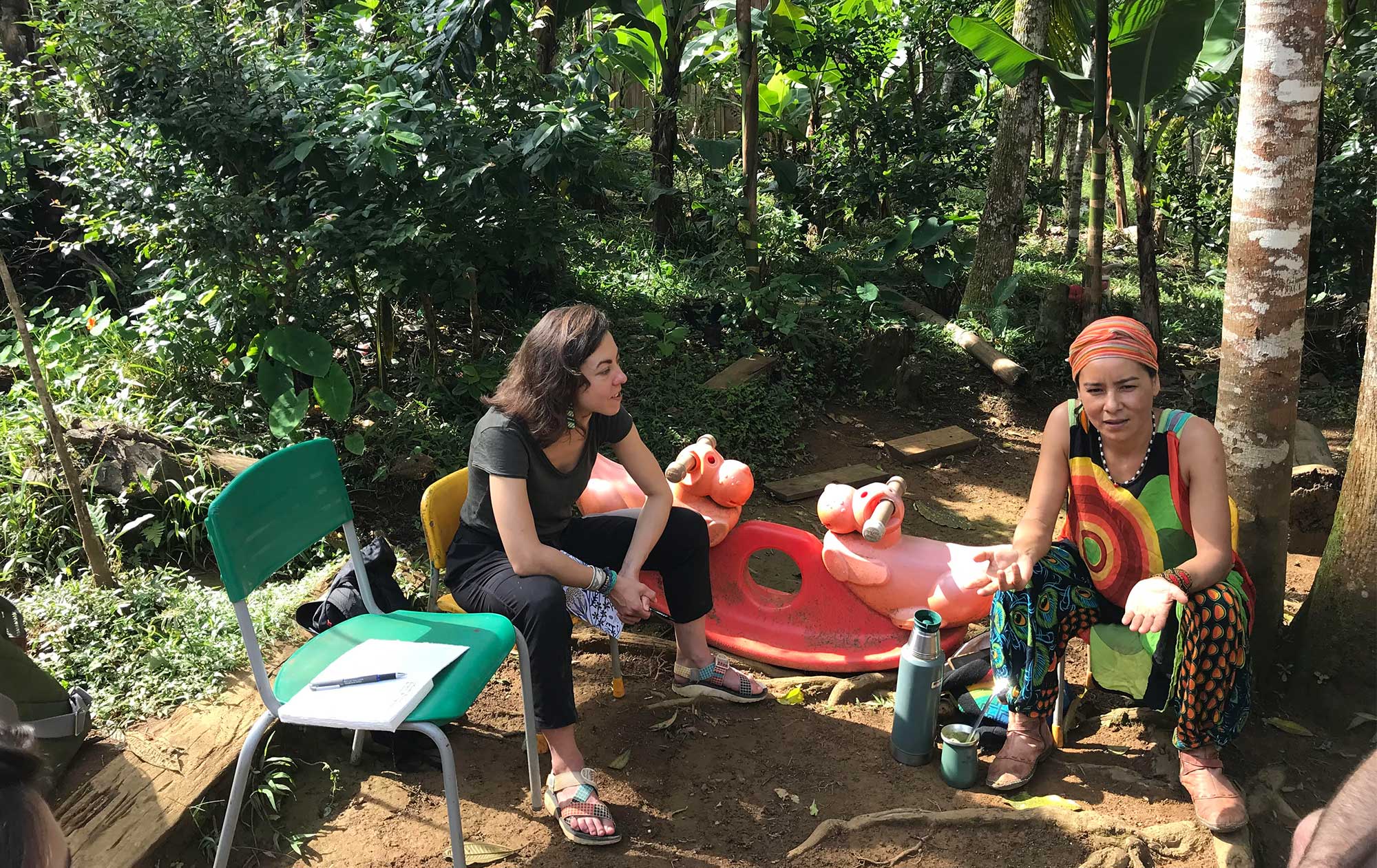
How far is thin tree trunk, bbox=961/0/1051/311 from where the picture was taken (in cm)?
646

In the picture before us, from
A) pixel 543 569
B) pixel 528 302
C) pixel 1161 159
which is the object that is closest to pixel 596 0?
pixel 528 302

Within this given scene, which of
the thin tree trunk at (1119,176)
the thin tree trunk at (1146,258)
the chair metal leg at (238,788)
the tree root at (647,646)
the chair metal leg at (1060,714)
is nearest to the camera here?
the chair metal leg at (238,788)

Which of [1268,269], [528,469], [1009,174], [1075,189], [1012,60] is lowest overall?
[528,469]

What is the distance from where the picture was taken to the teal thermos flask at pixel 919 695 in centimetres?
292

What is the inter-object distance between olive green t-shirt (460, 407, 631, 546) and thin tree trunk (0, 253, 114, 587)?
143 cm

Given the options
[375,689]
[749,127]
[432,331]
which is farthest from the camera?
[749,127]

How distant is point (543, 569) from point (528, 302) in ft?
9.57

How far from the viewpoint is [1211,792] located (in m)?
2.70

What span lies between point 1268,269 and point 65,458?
397 centimetres

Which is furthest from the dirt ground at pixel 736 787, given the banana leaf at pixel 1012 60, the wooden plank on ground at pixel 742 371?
the banana leaf at pixel 1012 60

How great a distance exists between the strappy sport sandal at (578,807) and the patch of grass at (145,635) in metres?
1.15

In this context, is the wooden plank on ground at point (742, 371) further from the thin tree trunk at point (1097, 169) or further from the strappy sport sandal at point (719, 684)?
the strappy sport sandal at point (719, 684)

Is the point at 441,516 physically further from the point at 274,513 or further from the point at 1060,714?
the point at 1060,714

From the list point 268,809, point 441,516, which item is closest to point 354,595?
point 441,516
